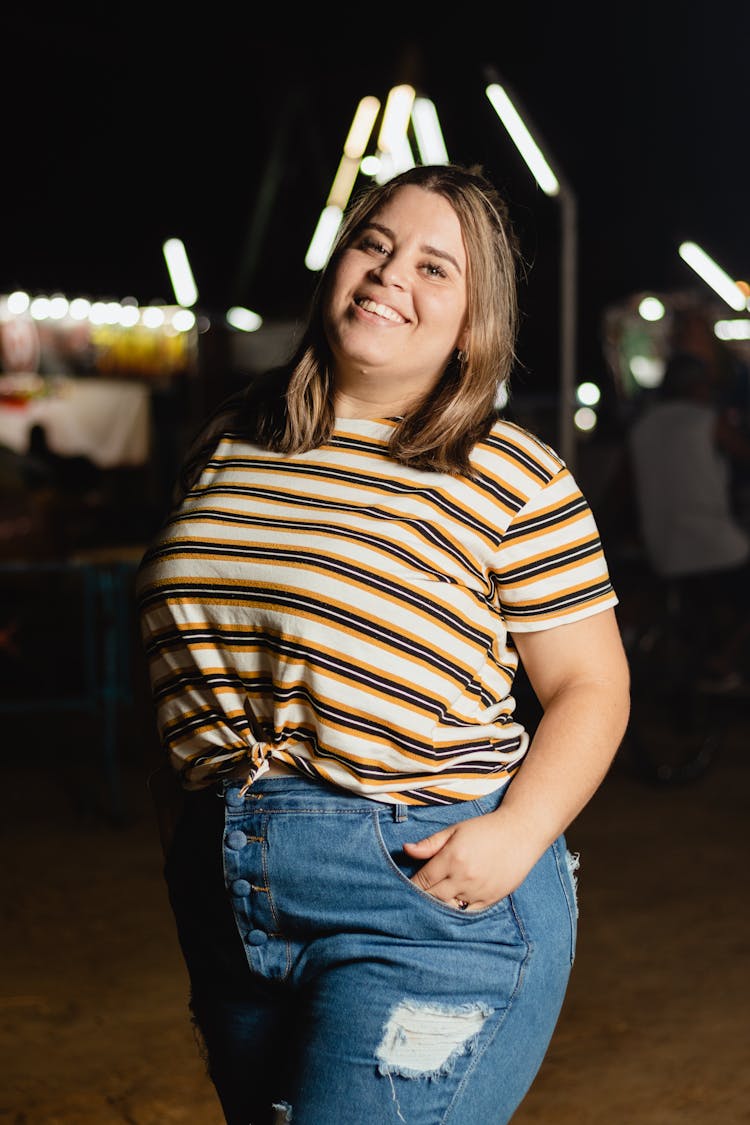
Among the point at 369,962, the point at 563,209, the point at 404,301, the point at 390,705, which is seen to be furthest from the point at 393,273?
the point at 563,209

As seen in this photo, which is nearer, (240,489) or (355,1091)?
(355,1091)

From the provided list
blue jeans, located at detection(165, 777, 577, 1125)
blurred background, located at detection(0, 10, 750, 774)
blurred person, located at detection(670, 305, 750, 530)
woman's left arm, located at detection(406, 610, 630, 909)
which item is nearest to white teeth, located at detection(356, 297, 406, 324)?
woman's left arm, located at detection(406, 610, 630, 909)

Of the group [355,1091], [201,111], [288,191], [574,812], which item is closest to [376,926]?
[355,1091]

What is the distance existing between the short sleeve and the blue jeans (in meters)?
0.25

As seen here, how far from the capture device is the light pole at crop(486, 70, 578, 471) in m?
6.89

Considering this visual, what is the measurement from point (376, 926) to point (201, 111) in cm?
1853

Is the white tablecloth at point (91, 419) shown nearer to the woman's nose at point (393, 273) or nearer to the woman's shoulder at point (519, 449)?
the woman's nose at point (393, 273)

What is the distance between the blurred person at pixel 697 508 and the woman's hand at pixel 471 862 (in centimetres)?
506

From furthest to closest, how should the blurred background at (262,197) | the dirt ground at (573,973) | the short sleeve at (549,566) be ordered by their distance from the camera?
the blurred background at (262,197) → the dirt ground at (573,973) → the short sleeve at (549,566)

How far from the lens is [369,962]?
1.48 meters

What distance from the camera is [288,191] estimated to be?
15.2m

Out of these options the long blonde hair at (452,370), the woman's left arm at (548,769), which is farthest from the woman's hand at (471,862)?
the long blonde hair at (452,370)

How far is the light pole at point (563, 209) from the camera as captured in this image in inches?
271

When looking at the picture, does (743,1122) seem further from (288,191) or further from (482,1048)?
(288,191)
